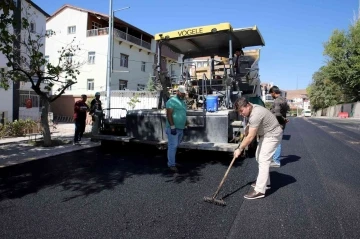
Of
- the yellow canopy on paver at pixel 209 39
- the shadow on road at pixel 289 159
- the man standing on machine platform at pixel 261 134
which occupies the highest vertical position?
the yellow canopy on paver at pixel 209 39

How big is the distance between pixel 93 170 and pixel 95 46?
25.8m

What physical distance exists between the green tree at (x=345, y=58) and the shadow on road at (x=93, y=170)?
111 ft

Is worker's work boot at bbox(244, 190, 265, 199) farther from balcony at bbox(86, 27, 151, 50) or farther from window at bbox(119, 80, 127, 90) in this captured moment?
window at bbox(119, 80, 127, 90)

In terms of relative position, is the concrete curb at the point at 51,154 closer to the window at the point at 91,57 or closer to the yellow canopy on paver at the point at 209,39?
the yellow canopy on paver at the point at 209,39

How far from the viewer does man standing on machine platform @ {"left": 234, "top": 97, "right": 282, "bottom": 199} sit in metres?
4.12

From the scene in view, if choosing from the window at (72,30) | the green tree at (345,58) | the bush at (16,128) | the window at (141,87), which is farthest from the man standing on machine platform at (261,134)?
the green tree at (345,58)

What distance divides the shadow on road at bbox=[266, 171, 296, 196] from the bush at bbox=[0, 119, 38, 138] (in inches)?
366

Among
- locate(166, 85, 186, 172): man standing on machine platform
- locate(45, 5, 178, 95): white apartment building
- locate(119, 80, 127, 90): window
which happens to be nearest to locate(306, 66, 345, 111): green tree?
locate(45, 5, 178, 95): white apartment building

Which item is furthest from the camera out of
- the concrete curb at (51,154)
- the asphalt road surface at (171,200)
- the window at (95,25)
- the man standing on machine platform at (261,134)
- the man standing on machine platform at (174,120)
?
the window at (95,25)

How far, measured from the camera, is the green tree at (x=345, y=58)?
34.7 meters

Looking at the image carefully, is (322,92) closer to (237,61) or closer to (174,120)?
(237,61)

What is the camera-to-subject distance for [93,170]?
571 cm

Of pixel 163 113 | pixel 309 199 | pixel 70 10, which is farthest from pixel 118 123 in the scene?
pixel 70 10

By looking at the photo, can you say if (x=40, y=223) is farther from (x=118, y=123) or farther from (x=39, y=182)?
(x=118, y=123)
